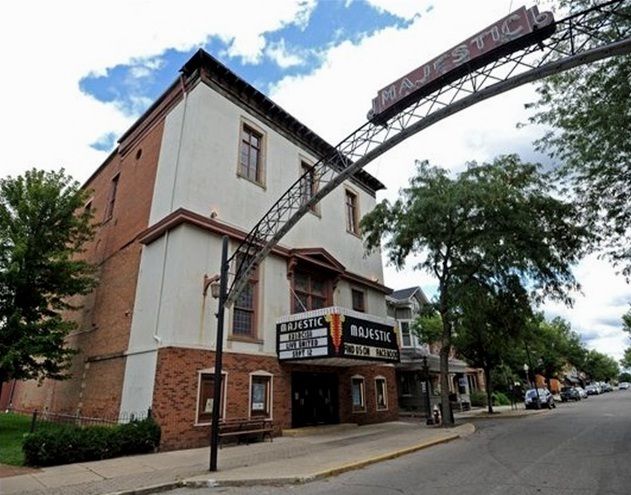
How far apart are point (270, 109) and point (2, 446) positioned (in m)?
16.0

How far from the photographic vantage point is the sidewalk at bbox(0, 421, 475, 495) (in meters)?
8.00

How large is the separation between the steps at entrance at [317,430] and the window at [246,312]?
3806 mm

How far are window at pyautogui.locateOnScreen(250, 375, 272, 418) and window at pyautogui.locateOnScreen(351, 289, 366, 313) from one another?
26.1 feet

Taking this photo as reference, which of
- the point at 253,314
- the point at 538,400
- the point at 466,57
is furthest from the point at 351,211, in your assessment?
the point at 538,400

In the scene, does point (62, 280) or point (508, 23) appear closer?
point (508, 23)

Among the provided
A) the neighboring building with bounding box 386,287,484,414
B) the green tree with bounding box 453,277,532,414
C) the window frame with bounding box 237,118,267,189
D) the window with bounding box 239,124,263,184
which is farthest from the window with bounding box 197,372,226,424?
the neighboring building with bounding box 386,287,484,414

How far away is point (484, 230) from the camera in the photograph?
1931 centimetres

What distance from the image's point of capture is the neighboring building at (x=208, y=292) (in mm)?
13828

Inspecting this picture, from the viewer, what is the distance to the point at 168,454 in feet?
37.9

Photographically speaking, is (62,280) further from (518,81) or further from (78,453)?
(518,81)

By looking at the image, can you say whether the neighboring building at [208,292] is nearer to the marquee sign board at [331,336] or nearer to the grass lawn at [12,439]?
the marquee sign board at [331,336]

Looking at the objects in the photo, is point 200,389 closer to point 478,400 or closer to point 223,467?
point 223,467

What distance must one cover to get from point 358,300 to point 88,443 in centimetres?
1489

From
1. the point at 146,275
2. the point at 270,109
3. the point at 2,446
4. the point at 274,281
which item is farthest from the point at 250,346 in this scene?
the point at 270,109
